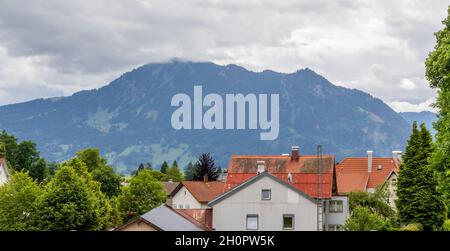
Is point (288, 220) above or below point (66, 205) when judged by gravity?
below

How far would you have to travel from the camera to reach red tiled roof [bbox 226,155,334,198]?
64.0 metres

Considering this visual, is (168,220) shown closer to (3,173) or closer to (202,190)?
(3,173)

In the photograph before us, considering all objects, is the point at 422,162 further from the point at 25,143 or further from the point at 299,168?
the point at 25,143

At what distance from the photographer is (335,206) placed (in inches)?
2534

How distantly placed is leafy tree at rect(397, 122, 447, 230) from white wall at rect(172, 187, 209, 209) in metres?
44.3

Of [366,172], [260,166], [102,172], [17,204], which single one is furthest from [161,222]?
[366,172]

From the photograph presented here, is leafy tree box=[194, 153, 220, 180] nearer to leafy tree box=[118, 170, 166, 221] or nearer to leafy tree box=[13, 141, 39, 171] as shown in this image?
→ leafy tree box=[13, 141, 39, 171]

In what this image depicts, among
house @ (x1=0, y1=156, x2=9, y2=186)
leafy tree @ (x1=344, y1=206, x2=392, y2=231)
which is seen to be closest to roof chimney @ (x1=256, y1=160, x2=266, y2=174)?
leafy tree @ (x1=344, y1=206, x2=392, y2=231)

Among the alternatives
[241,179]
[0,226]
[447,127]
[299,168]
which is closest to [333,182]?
[299,168]

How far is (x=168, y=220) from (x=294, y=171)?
24.0 metres

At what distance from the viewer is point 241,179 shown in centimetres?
6662

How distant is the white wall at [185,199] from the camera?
100000 millimetres

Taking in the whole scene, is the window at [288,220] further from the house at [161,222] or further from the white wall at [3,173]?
the white wall at [3,173]

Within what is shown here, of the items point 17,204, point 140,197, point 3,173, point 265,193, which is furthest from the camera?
point 140,197
